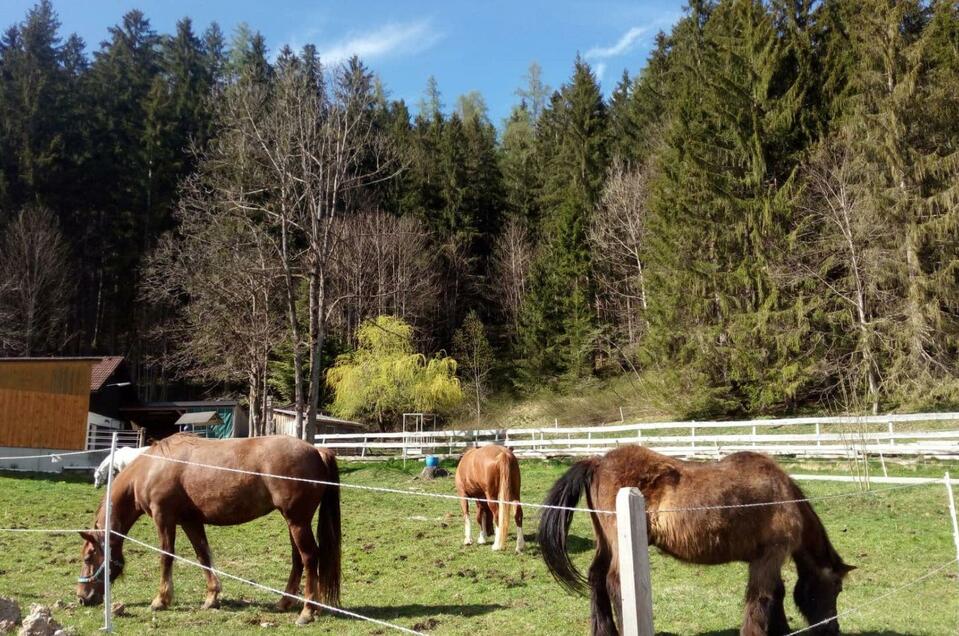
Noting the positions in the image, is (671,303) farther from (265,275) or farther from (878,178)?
(265,275)

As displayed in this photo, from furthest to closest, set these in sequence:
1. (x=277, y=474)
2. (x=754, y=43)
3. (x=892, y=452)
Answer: (x=754, y=43), (x=892, y=452), (x=277, y=474)

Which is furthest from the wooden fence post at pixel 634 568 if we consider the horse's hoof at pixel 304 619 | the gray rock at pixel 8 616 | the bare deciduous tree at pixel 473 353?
the bare deciduous tree at pixel 473 353

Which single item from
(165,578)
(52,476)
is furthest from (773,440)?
(52,476)

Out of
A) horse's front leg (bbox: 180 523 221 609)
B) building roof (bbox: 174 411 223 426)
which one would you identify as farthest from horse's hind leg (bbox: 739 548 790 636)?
building roof (bbox: 174 411 223 426)

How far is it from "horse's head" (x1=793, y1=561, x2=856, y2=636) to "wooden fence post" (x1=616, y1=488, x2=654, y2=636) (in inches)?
91.1

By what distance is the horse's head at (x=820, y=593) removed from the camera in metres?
4.75

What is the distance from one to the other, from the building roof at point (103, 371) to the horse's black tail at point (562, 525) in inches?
1138

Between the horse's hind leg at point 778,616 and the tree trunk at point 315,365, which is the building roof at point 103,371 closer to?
the tree trunk at point 315,365

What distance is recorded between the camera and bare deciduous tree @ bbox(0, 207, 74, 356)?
3281cm

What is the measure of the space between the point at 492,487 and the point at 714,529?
5.31 m

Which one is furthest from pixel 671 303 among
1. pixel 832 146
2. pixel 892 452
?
pixel 892 452

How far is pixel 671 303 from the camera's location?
2819 cm

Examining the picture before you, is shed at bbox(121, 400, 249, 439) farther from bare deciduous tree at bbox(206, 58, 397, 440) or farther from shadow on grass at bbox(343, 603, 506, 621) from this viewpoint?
shadow on grass at bbox(343, 603, 506, 621)

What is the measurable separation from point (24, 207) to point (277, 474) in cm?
3664
